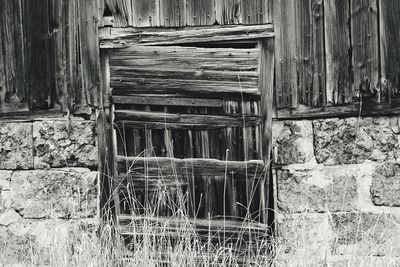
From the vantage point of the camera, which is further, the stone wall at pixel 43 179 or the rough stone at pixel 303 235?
the stone wall at pixel 43 179

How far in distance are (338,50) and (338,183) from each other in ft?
3.49

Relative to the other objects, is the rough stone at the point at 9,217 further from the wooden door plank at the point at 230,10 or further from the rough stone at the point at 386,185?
the rough stone at the point at 386,185

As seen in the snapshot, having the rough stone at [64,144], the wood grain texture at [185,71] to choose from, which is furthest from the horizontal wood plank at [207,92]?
the rough stone at [64,144]

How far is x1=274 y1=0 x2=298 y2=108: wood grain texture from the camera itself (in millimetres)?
5953

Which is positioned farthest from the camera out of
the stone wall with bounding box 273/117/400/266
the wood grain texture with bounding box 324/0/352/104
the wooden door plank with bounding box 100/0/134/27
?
the wooden door plank with bounding box 100/0/134/27

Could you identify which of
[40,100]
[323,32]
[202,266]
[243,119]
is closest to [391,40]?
[323,32]

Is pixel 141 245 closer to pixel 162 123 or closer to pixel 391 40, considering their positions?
pixel 162 123

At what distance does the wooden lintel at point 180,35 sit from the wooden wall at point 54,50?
169 mm

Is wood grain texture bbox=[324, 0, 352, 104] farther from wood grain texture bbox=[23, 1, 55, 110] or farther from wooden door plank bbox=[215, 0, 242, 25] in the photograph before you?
wood grain texture bbox=[23, 1, 55, 110]

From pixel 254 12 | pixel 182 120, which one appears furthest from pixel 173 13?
pixel 182 120

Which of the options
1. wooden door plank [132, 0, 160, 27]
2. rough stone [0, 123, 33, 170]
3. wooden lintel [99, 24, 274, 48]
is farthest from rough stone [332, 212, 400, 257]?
rough stone [0, 123, 33, 170]

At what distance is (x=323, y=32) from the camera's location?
19.4 feet

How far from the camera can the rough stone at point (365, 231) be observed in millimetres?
5645

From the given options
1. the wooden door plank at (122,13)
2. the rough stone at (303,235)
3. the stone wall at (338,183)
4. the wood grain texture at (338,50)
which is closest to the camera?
the rough stone at (303,235)
